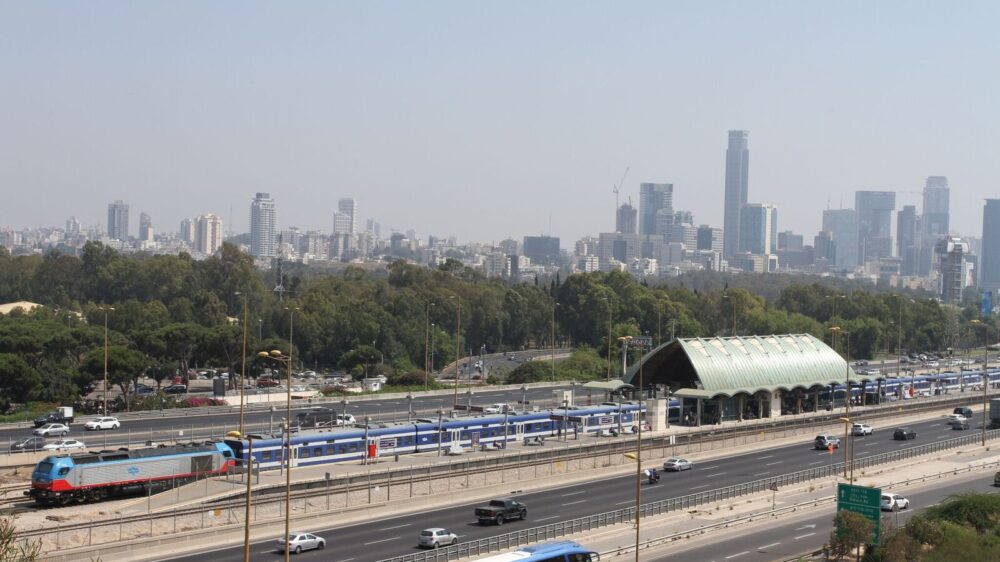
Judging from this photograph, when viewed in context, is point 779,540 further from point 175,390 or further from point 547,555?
point 175,390

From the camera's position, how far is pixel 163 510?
44.7 meters

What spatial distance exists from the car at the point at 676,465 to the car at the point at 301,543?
23.9 m

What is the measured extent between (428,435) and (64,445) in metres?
16.7

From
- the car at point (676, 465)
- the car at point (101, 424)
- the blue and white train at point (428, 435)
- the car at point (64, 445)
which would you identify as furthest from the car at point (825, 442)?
the car at point (64, 445)

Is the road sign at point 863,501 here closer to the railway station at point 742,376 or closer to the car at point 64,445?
the railway station at point 742,376

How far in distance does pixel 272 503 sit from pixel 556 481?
1515 centimetres

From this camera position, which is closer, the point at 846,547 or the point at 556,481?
the point at 846,547

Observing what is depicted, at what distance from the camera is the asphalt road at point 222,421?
6108 centimetres

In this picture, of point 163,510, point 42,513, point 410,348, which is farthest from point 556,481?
point 410,348

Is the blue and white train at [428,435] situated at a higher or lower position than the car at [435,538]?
higher

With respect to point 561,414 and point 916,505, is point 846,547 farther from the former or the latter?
point 561,414

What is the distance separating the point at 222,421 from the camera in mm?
68812

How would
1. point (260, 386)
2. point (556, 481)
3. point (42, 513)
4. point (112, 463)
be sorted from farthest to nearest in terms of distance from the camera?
point (260, 386)
point (556, 481)
point (112, 463)
point (42, 513)

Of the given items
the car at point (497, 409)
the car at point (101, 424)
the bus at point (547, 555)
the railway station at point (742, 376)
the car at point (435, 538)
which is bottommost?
the car at point (435, 538)
